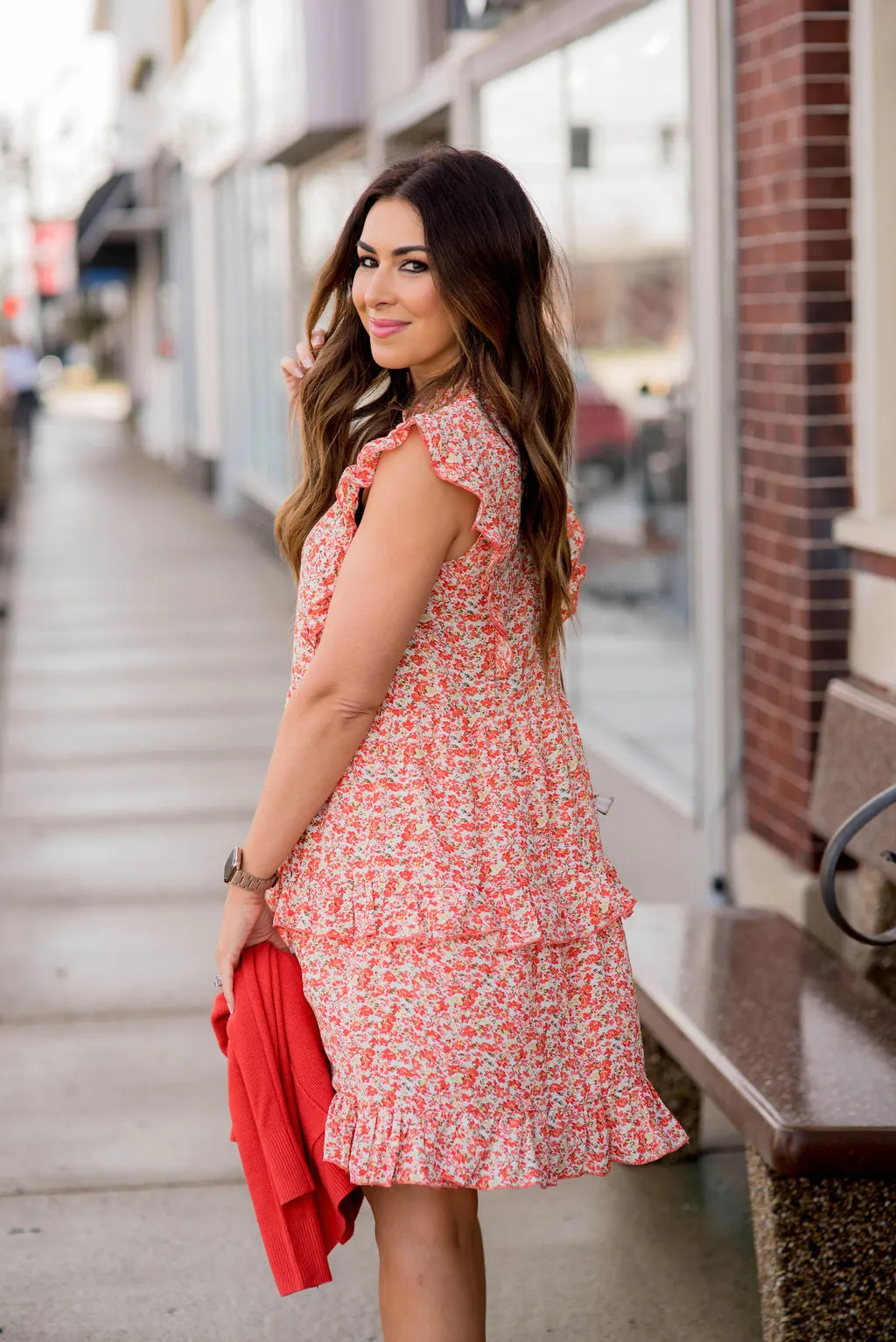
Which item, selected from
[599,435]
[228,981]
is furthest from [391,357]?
[599,435]

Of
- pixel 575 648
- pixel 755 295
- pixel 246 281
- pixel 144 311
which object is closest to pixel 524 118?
pixel 575 648

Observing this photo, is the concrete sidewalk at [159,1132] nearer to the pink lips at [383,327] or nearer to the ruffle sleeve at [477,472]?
the ruffle sleeve at [477,472]

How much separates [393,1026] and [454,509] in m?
0.67

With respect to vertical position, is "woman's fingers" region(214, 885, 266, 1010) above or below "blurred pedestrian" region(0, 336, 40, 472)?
below

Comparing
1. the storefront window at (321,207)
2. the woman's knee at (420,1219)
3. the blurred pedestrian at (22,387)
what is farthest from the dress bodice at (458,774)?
the blurred pedestrian at (22,387)

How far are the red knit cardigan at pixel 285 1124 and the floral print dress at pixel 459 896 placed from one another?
46 millimetres

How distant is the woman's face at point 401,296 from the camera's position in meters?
2.40

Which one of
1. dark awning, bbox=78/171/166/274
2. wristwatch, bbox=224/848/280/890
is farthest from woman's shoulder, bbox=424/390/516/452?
dark awning, bbox=78/171/166/274

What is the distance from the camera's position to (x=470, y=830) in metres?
2.38

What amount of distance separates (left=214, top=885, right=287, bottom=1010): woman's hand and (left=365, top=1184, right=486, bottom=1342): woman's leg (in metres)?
0.35

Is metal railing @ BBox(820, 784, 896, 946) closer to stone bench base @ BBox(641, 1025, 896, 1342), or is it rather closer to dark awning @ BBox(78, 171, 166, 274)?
stone bench base @ BBox(641, 1025, 896, 1342)

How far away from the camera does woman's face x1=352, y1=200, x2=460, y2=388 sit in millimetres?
2398

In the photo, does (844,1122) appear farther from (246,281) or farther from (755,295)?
(246,281)

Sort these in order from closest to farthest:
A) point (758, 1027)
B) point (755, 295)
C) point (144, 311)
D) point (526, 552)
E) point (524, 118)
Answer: point (526, 552) → point (758, 1027) → point (755, 295) → point (524, 118) → point (144, 311)
